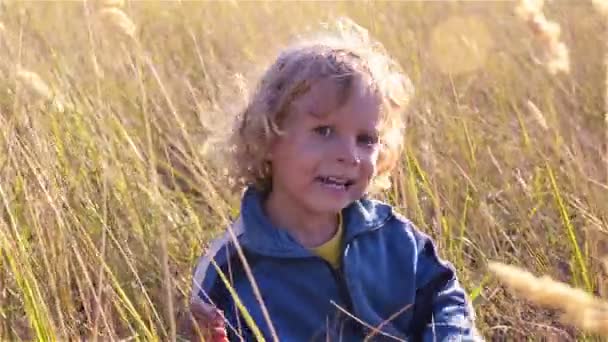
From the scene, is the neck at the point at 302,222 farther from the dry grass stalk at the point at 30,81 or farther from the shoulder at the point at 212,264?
the dry grass stalk at the point at 30,81

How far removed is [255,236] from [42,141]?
21.3 inches

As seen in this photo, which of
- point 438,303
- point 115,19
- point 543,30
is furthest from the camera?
point 438,303

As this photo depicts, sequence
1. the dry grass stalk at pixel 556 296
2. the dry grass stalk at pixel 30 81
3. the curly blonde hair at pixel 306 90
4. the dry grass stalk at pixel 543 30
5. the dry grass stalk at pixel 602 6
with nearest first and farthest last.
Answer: the dry grass stalk at pixel 556 296, the dry grass stalk at pixel 602 6, the dry grass stalk at pixel 543 30, the dry grass stalk at pixel 30 81, the curly blonde hair at pixel 306 90

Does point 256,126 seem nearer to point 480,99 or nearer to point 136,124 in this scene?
point 136,124

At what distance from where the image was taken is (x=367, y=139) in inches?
64.4

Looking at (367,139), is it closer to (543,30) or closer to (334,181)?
(334,181)

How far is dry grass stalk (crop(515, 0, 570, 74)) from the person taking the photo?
1.31m

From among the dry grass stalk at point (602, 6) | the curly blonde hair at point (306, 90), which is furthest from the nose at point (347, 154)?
the dry grass stalk at point (602, 6)

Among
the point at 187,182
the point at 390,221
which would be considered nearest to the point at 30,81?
the point at 390,221

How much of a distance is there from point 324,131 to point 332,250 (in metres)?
0.24

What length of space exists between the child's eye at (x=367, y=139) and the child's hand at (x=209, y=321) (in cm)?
→ 41

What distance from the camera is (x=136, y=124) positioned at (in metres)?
2.81

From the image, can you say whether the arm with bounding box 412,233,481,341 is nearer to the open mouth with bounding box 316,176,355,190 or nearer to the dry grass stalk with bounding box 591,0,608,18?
the open mouth with bounding box 316,176,355,190

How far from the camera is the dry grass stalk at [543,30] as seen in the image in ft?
4.30
